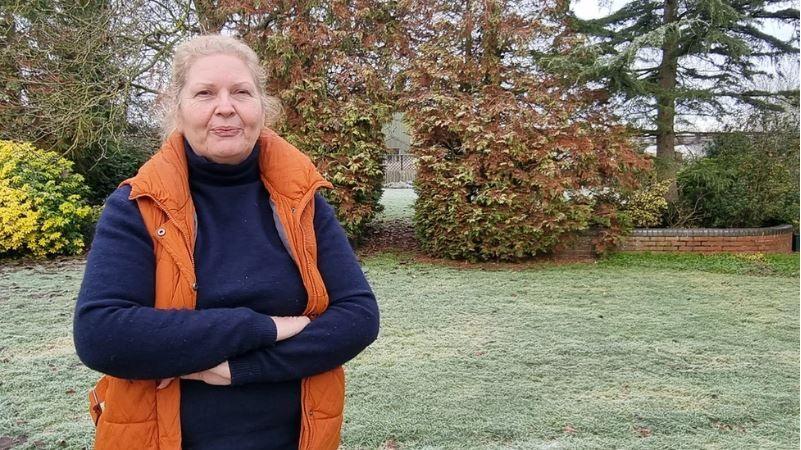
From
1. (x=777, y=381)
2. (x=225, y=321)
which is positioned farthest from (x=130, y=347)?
(x=777, y=381)

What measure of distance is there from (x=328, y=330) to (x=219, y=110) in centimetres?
57

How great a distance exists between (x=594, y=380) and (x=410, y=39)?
5.92 metres

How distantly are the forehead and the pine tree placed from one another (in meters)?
6.48

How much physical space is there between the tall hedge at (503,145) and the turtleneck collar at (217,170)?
19.5ft

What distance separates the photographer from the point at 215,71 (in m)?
1.32

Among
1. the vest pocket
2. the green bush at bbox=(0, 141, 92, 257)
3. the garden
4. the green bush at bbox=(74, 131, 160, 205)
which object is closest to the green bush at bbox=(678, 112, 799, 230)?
the garden

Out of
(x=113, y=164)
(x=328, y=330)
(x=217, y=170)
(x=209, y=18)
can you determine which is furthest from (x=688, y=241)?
(x=113, y=164)

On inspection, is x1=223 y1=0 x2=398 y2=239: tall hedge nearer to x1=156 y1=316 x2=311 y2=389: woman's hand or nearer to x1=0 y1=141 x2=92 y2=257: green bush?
x1=0 y1=141 x2=92 y2=257: green bush

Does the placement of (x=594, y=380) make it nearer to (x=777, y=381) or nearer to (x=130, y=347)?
(x=777, y=381)

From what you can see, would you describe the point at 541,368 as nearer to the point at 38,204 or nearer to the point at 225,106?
the point at 225,106

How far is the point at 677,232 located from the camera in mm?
7953

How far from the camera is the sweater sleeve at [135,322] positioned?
44.9 inches

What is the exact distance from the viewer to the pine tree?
289 inches

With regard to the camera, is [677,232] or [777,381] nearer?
[777,381]
